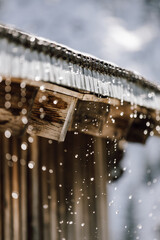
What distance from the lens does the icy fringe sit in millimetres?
2807

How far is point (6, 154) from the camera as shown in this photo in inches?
152

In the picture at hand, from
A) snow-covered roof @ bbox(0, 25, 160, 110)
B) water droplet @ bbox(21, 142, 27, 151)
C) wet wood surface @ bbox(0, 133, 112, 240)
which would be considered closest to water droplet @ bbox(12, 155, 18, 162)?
wet wood surface @ bbox(0, 133, 112, 240)

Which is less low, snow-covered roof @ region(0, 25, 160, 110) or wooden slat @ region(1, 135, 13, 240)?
snow-covered roof @ region(0, 25, 160, 110)

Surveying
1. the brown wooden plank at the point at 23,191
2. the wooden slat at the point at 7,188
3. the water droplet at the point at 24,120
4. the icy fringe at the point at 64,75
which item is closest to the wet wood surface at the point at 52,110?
the water droplet at the point at 24,120

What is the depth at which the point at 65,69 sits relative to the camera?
3.19 meters

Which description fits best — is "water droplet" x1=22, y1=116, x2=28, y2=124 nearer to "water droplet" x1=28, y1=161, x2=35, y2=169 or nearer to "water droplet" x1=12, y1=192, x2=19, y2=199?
"water droplet" x1=28, y1=161, x2=35, y2=169

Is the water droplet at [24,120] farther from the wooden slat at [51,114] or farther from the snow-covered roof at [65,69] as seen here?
the snow-covered roof at [65,69]

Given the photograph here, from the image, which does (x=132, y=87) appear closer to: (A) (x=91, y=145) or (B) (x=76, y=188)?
(A) (x=91, y=145)

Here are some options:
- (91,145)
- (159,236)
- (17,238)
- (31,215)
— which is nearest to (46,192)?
(31,215)

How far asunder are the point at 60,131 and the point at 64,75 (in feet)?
2.49

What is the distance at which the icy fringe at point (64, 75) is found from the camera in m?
2.81

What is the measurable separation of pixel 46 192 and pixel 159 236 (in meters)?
8.19

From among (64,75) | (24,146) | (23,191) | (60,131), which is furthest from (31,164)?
(64,75)

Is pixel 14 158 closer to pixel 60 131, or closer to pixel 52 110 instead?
pixel 60 131
